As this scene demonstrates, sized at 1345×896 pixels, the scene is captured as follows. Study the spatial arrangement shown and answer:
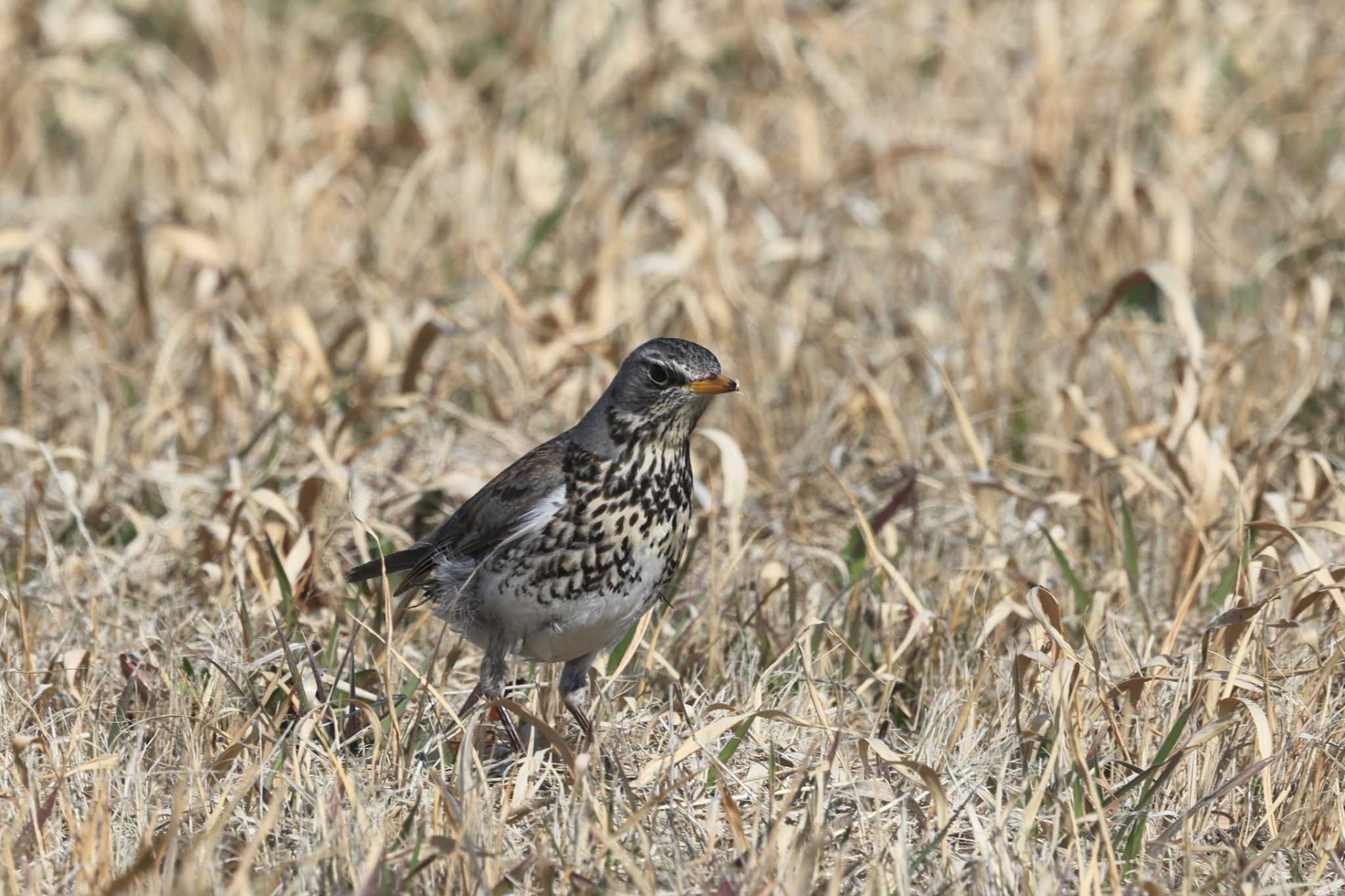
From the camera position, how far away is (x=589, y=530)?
411 cm

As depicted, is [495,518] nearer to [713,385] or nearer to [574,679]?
[574,679]

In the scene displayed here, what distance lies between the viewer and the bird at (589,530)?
4094 mm

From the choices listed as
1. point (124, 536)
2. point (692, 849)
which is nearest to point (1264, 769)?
point (692, 849)

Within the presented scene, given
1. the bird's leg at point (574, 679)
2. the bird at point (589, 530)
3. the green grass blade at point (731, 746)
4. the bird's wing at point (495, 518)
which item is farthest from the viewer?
the bird's leg at point (574, 679)

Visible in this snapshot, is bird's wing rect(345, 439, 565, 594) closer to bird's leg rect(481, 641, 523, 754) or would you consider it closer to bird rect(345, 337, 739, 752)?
bird rect(345, 337, 739, 752)

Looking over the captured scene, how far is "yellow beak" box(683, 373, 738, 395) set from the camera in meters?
4.17

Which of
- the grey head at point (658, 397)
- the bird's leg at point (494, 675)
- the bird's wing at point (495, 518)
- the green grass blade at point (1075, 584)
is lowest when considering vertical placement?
the green grass blade at point (1075, 584)

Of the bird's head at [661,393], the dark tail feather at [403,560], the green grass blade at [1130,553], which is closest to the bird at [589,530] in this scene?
the bird's head at [661,393]

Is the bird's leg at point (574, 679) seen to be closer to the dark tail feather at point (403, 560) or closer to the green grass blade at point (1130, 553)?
the dark tail feather at point (403, 560)

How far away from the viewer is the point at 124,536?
218 inches

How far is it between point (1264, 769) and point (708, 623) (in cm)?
152

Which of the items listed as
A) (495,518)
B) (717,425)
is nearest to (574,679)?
(495,518)

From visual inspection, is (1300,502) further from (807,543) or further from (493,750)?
(493,750)

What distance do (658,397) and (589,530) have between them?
0.38 meters
